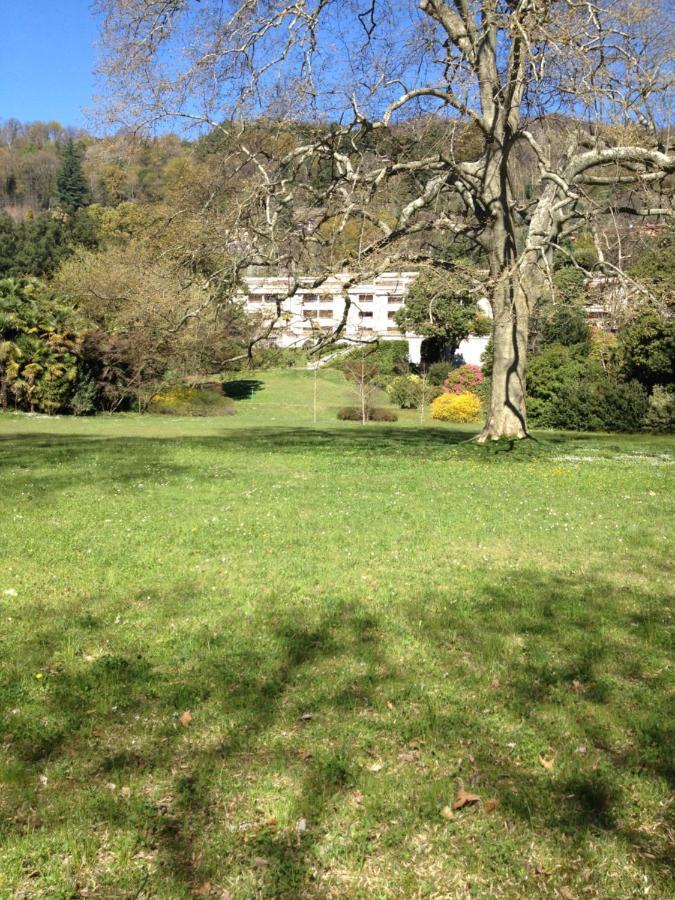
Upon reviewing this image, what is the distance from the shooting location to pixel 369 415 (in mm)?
36156

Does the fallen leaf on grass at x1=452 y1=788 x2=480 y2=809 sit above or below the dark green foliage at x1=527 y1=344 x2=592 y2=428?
below

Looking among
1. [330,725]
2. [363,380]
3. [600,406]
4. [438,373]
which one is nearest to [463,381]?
[438,373]

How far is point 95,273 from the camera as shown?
125 feet

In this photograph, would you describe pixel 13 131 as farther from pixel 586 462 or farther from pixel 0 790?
pixel 0 790

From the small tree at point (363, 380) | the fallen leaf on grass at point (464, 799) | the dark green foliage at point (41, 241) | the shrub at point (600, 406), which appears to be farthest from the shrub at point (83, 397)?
the fallen leaf on grass at point (464, 799)

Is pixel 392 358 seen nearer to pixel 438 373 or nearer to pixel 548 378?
pixel 438 373

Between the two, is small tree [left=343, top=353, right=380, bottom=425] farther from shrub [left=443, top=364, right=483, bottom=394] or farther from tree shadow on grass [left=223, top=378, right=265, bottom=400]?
tree shadow on grass [left=223, top=378, right=265, bottom=400]

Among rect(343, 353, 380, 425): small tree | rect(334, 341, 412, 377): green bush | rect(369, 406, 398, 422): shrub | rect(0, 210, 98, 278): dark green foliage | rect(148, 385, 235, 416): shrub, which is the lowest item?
rect(369, 406, 398, 422): shrub

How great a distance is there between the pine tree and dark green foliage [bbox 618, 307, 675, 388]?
57285mm

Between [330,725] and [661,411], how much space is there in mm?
29262

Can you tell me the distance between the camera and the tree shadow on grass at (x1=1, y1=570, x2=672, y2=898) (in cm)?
299

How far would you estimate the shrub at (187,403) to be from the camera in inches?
1430

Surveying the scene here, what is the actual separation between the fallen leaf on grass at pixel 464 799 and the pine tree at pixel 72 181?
7530 centimetres

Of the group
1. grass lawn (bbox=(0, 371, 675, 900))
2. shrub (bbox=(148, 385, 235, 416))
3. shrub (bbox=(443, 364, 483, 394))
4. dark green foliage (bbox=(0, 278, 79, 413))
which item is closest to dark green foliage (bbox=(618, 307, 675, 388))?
shrub (bbox=(443, 364, 483, 394))
